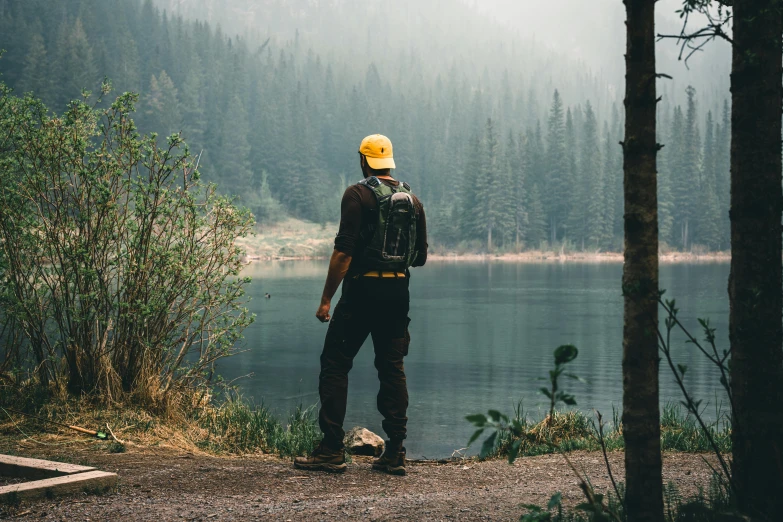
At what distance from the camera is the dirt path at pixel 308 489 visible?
14.8 feet

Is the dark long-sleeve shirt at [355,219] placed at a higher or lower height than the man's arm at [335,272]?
higher

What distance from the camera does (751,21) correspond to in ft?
12.1

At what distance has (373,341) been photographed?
584cm

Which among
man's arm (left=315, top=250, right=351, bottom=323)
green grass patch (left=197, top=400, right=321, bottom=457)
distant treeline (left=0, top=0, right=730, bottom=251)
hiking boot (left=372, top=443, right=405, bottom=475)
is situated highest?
distant treeline (left=0, top=0, right=730, bottom=251)

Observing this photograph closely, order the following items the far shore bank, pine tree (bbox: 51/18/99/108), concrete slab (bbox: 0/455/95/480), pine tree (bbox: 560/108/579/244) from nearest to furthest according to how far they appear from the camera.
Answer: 1. concrete slab (bbox: 0/455/95/480)
2. pine tree (bbox: 51/18/99/108)
3. the far shore bank
4. pine tree (bbox: 560/108/579/244)

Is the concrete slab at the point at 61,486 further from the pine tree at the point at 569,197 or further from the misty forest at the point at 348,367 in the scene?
the pine tree at the point at 569,197

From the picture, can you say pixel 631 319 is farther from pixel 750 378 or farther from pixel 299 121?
pixel 299 121

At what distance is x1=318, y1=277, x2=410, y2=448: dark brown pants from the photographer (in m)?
5.79

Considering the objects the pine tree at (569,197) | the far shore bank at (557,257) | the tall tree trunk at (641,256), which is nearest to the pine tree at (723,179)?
the far shore bank at (557,257)

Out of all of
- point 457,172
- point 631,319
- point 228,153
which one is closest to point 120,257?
point 631,319

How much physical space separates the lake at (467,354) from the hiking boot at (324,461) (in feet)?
9.97

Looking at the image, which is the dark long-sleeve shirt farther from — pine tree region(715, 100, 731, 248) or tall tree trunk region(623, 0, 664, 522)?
pine tree region(715, 100, 731, 248)

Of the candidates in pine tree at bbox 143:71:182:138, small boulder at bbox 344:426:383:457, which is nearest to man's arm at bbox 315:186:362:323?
small boulder at bbox 344:426:383:457

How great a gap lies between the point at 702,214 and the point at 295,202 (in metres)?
47.5
